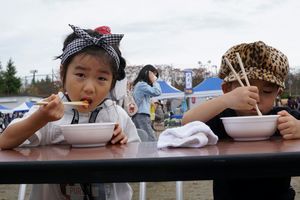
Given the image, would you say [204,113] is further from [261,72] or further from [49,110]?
[49,110]

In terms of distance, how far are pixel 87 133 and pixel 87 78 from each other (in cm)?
39

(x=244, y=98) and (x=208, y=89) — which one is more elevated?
(x=244, y=98)

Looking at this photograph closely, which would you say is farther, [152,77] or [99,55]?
[152,77]

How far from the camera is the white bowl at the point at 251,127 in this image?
105 cm

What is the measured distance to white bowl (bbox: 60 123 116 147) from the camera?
1058 millimetres

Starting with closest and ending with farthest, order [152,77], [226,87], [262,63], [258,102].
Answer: [258,102], [262,63], [226,87], [152,77]

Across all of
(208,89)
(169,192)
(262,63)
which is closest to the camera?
(262,63)

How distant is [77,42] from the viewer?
1423 millimetres

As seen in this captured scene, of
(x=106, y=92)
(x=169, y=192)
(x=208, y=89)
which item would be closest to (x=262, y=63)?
(x=106, y=92)

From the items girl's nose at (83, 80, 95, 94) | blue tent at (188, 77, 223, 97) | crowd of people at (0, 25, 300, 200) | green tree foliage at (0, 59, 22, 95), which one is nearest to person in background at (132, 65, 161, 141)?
crowd of people at (0, 25, 300, 200)

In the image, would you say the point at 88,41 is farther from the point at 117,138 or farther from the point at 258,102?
the point at 258,102

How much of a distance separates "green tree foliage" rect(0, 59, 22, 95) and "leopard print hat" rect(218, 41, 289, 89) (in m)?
42.9

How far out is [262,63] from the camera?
57.4 inches

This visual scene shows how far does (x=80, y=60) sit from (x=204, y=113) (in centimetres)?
45
